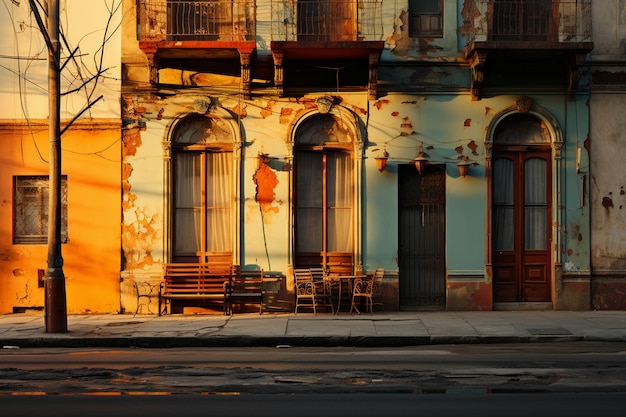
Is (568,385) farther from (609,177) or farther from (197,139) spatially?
(197,139)

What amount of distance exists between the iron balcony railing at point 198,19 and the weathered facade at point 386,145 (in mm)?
29

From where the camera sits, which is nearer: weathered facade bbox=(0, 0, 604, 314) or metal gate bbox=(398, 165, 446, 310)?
weathered facade bbox=(0, 0, 604, 314)

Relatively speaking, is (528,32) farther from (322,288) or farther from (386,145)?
(322,288)

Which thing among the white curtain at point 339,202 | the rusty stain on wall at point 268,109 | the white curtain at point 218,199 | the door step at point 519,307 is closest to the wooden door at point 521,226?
the door step at point 519,307

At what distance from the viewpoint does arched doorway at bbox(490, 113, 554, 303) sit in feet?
63.8

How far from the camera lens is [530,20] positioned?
19.2m

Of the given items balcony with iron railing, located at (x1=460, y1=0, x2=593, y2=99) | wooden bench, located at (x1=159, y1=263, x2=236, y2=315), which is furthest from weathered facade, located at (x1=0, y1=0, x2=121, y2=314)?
balcony with iron railing, located at (x1=460, y1=0, x2=593, y2=99)

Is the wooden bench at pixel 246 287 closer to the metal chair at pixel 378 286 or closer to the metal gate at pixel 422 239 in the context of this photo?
the metal chair at pixel 378 286

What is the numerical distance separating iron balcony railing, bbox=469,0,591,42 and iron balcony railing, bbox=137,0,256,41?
4.55m

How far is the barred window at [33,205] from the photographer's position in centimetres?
1955

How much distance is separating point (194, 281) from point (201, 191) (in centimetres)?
188

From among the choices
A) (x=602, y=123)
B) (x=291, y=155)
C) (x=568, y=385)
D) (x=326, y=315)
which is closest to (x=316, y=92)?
(x=291, y=155)

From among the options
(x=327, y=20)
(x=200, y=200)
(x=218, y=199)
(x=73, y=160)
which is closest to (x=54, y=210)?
(x=73, y=160)

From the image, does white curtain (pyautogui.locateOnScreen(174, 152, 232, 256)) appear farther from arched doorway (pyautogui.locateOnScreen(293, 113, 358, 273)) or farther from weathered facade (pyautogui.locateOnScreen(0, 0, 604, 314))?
arched doorway (pyautogui.locateOnScreen(293, 113, 358, 273))
